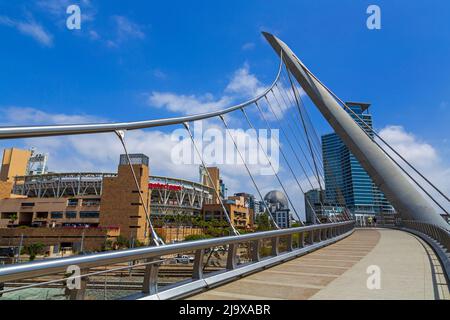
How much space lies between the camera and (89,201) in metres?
70.6

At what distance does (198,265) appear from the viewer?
4.27 m

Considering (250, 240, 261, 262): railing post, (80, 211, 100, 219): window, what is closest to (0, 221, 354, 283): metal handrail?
(250, 240, 261, 262): railing post

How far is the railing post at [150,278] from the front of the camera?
3.39 metres

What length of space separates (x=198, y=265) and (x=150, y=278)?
0.97 meters

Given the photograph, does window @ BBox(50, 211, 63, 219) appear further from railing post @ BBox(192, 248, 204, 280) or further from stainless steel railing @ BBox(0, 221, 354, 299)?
railing post @ BBox(192, 248, 204, 280)

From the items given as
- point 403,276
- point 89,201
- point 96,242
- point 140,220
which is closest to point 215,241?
point 403,276

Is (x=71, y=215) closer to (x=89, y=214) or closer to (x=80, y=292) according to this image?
(x=89, y=214)

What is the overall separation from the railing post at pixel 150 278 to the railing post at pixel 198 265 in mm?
824

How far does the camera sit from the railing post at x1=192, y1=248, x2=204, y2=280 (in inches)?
166

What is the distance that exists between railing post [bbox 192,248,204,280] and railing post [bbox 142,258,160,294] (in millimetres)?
824

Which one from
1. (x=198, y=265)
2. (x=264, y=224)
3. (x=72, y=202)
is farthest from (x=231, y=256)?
(x=72, y=202)

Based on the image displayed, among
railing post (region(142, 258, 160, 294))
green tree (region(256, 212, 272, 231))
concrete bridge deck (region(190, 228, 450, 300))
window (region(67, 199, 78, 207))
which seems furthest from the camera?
window (region(67, 199, 78, 207))

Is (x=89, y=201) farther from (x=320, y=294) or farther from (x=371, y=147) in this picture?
(x=320, y=294)

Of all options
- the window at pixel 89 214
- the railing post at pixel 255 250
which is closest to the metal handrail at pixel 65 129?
the railing post at pixel 255 250
